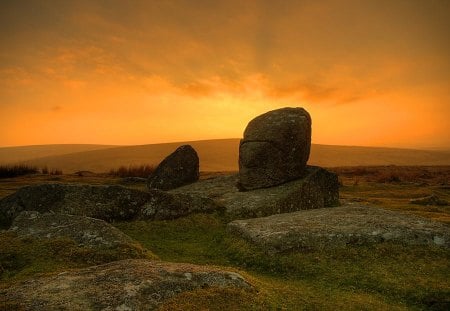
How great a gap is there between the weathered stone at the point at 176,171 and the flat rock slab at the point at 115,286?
1258 centimetres

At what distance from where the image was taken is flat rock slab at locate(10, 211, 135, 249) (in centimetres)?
911

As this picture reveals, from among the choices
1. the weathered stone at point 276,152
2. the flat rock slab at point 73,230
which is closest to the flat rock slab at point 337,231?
the flat rock slab at point 73,230

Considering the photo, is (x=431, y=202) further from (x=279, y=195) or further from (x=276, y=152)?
(x=279, y=195)

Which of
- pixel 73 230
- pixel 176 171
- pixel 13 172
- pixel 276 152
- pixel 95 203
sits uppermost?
pixel 276 152

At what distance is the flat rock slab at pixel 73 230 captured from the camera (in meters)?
9.11

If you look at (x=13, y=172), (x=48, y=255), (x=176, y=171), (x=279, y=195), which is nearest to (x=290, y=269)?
(x=48, y=255)

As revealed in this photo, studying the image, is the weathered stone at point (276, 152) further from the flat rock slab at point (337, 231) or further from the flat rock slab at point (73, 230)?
the flat rock slab at point (73, 230)

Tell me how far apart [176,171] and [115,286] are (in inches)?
557

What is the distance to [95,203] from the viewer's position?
13.1 meters

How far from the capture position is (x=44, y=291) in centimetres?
563

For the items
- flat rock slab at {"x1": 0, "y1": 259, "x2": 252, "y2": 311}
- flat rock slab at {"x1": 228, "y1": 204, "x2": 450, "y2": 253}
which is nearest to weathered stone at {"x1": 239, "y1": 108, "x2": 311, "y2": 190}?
flat rock slab at {"x1": 228, "y1": 204, "x2": 450, "y2": 253}

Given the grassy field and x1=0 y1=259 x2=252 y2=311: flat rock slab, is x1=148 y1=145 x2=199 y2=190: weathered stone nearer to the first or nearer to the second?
the grassy field

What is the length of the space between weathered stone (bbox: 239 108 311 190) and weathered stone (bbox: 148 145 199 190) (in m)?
4.16

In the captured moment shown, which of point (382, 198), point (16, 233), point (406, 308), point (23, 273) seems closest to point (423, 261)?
point (406, 308)
